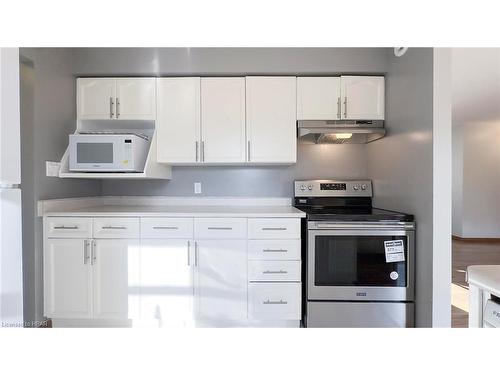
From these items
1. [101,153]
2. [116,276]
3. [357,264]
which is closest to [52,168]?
[101,153]

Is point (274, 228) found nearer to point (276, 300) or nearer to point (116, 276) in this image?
point (276, 300)

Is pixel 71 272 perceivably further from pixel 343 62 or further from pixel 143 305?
pixel 343 62

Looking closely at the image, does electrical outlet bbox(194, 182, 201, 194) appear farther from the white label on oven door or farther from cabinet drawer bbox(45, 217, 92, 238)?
the white label on oven door

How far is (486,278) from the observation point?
875 millimetres

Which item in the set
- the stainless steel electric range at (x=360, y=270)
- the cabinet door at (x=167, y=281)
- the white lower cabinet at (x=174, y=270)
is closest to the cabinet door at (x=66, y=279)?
the white lower cabinet at (x=174, y=270)

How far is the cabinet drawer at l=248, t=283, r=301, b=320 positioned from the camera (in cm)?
215

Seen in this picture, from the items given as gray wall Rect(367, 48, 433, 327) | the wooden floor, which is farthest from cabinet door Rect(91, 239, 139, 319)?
the wooden floor

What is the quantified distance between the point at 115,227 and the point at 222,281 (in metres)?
0.88

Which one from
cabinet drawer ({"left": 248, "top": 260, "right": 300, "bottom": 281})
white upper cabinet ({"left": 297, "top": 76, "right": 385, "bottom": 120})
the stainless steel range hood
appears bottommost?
cabinet drawer ({"left": 248, "top": 260, "right": 300, "bottom": 281})

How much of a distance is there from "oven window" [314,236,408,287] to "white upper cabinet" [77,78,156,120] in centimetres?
179

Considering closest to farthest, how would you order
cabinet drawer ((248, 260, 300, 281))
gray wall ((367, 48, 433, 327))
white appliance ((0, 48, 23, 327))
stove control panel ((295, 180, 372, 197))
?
white appliance ((0, 48, 23, 327)), gray wall ((367, 48, 433, 327)), cabinet drawer ((248, 260, 300, 281)), stove control panel ((295, 180, 372, 197))

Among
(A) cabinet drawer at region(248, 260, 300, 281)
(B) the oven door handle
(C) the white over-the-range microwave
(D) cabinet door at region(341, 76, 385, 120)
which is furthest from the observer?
(D) cabinet door at region(341, 76, 385, 120)
